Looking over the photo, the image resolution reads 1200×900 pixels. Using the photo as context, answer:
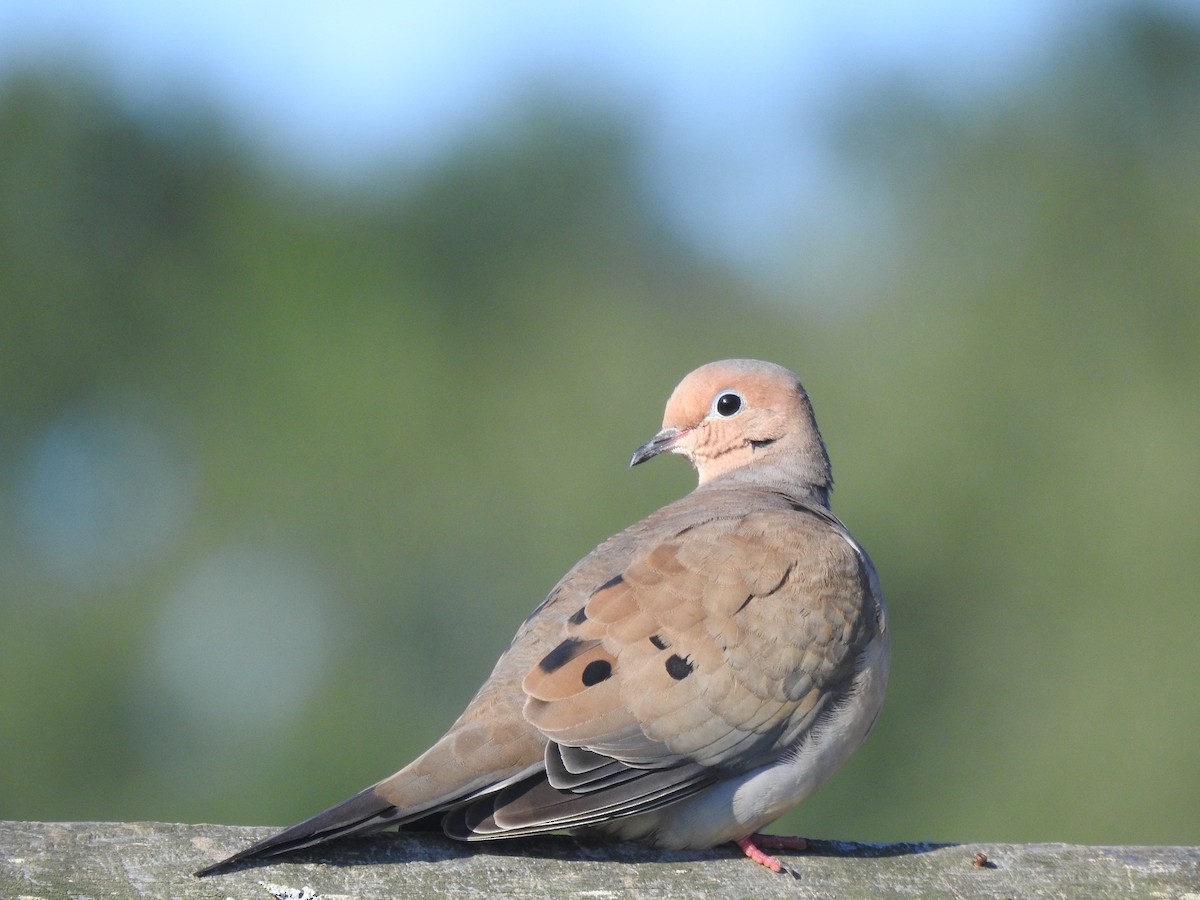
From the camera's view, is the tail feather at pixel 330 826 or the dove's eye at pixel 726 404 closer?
the tail feather at pixel 330 826

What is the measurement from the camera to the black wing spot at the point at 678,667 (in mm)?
3477

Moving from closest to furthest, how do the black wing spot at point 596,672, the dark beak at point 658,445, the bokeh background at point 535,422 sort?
the black wing spot at point 596,672 → the dark beak at point 658,445 → the bokeh background at point 535,422

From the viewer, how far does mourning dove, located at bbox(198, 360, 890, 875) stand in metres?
3.17

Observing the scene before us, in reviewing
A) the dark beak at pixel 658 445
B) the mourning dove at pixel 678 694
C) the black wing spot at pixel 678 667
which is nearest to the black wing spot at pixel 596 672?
the mourning dove at pixel 678 694

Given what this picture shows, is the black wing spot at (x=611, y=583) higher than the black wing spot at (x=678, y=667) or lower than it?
higher

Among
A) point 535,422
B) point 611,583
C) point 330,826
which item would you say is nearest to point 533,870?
point 330,826

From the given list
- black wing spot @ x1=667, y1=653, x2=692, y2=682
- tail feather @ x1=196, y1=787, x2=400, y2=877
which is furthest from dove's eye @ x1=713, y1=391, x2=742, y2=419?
tail feather @ x1=196, y1=787, x2=400, y2=877

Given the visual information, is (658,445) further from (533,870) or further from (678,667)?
(533,870)

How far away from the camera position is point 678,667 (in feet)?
11.4

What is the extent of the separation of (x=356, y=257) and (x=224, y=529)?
24.5ft

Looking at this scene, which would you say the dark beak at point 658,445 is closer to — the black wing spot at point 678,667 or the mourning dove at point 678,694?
the mourning dove at point 678,694

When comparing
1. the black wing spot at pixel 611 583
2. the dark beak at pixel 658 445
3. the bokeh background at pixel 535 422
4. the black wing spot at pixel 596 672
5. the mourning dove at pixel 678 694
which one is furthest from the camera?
the bokeh background at pixel 535 422

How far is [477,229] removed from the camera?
28.9m

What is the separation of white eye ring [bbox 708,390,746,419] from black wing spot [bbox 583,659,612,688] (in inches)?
54.9
